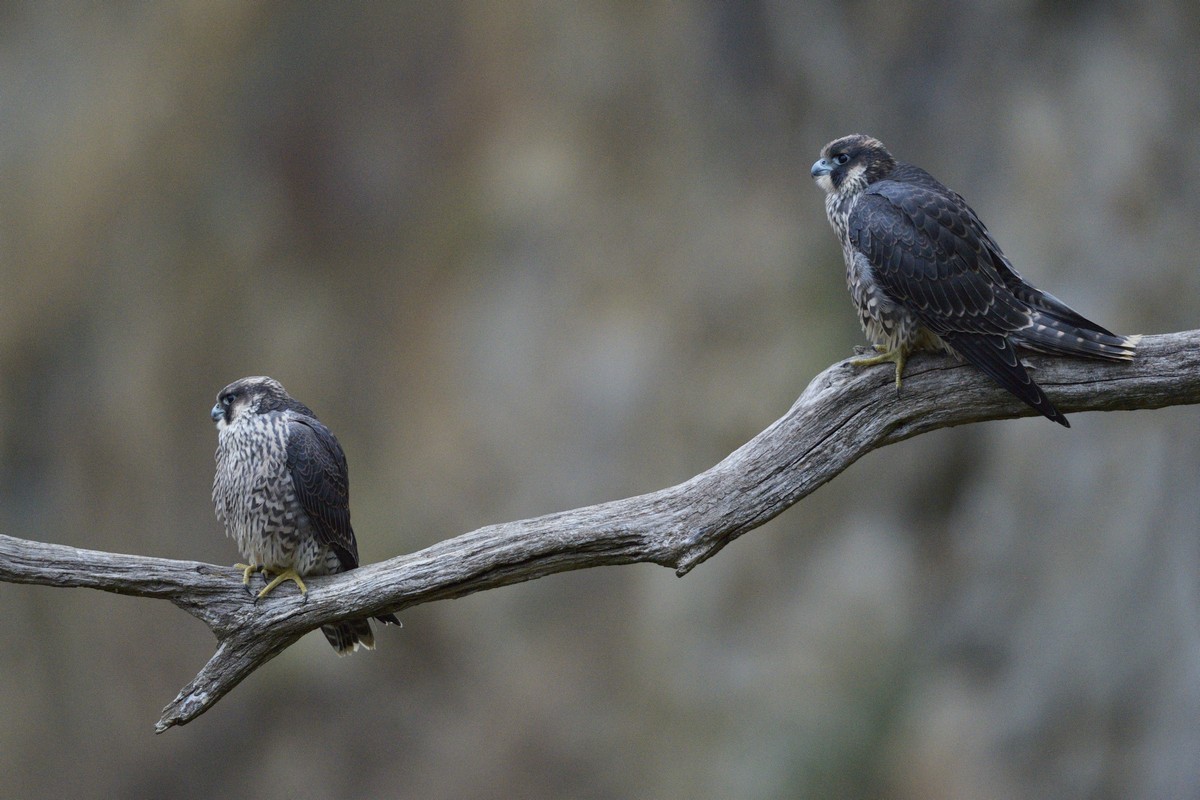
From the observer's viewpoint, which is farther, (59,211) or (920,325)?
(59,211)

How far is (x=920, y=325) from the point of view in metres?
3.36

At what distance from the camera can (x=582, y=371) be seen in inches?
228

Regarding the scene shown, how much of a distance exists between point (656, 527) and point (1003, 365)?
118 cm

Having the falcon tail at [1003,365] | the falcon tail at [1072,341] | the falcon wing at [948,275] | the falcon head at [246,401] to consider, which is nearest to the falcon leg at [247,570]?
the falcon head at [246,401]

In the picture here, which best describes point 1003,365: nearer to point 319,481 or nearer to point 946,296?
point 946,296

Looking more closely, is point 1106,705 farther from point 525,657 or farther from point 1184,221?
point 525,657

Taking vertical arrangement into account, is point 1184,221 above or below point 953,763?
above

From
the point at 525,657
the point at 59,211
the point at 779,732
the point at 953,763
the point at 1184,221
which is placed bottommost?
the point at 953,763

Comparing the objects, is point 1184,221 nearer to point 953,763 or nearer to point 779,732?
point 953,763

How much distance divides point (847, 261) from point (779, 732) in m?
3.08

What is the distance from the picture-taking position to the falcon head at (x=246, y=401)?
358cm

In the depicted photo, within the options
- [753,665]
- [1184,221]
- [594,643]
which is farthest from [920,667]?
[1184,221]

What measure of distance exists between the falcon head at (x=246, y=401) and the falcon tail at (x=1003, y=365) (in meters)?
2.22

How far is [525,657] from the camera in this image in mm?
5699
